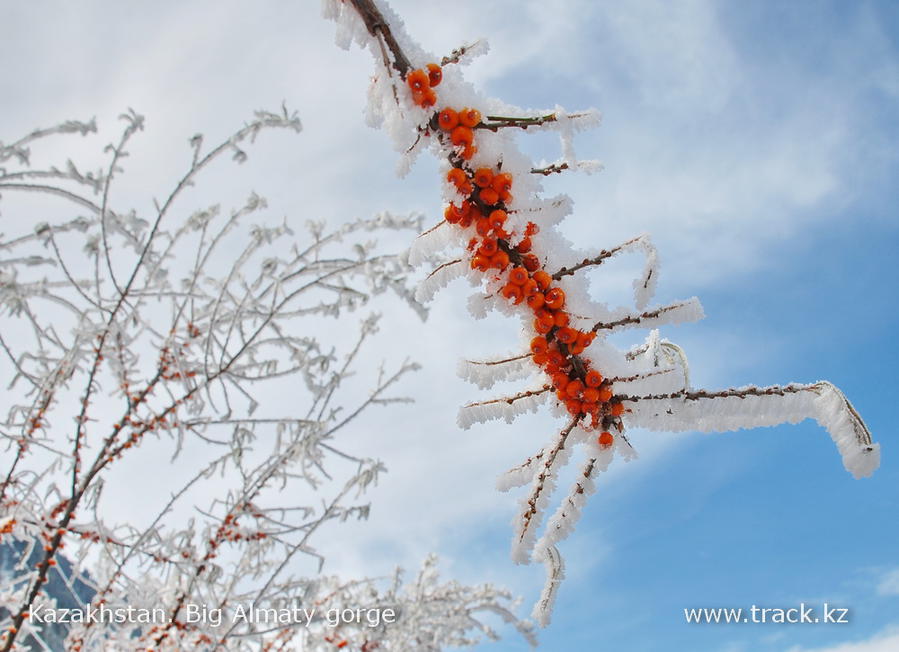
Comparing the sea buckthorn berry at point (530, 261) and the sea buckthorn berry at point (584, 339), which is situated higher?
the sea buckthorn berry at point (530, 261)

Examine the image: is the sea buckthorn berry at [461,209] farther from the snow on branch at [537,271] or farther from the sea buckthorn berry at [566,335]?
the sea buckthorn berry at [566,335]

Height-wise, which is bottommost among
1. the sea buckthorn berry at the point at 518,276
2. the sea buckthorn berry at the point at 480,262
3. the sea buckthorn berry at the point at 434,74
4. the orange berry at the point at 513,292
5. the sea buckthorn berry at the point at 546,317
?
the sea buckthorn berry at the point at 546,317

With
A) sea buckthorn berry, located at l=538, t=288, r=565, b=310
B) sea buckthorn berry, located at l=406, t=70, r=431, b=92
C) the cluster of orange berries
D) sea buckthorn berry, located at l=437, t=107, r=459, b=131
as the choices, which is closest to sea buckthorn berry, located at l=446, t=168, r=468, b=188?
the cluster of orange berries

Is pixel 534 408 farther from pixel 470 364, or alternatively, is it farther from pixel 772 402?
pixel 772 402

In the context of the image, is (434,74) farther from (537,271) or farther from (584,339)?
(584,339)

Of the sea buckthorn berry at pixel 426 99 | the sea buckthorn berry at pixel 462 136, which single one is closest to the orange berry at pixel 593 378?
the sea buckthorn berry at pixel 462 136
